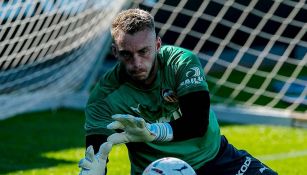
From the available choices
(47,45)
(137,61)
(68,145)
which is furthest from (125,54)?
(47,45)

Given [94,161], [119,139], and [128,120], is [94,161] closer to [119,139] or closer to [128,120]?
[119,139]

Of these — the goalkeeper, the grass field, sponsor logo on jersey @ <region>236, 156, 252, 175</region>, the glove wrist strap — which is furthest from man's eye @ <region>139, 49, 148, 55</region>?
the grass field

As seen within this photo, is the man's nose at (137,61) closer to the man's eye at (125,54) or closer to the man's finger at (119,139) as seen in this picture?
the man's eye at (125,54)

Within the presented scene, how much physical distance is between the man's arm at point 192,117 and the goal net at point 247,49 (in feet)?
13.8

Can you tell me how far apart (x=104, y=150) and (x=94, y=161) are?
63mm

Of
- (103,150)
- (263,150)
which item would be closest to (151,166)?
(103,150)

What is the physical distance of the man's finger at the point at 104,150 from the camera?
3027mm

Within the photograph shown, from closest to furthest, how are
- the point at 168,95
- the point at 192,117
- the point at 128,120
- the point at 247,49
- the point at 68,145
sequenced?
the point at 128,120 < the point at 192,117 < the point at 168,95 < the point at 68,145 < the point at 247,49

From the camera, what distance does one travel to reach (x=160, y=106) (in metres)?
3.41

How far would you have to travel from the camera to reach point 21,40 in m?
6.77

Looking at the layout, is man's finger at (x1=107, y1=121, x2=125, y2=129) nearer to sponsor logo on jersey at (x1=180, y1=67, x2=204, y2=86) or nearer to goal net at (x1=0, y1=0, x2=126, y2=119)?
sponsor logo on jersey at (x1=180, y1=67, x2=204, y2=86)

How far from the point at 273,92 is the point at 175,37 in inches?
119

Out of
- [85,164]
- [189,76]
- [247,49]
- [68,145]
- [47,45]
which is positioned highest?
[189,76]

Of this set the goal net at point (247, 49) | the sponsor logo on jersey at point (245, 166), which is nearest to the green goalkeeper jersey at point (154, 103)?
the sponsor logo on jersey at point (245, 166)
